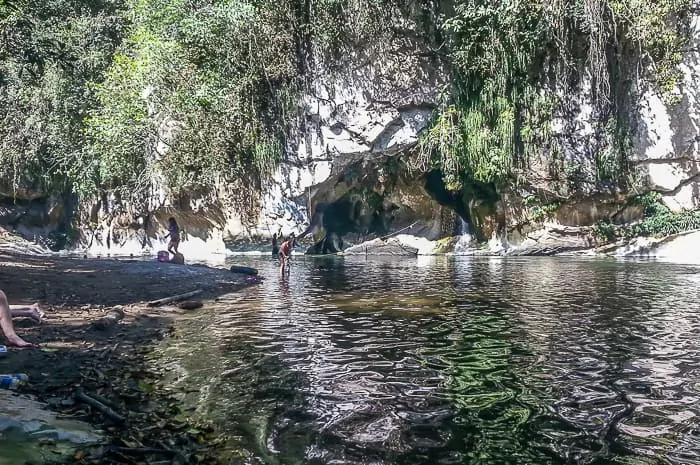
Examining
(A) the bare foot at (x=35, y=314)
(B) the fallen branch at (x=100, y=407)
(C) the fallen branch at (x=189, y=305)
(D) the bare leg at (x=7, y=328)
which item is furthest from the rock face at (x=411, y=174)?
(B) the fallen branch at (x=100, y=407)

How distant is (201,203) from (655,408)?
30393mm

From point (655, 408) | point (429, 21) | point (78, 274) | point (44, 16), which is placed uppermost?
point (44, 16)

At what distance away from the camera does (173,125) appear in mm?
29750

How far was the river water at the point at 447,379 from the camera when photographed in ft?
13.4

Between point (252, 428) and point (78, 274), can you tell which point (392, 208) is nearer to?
point (78, 274)

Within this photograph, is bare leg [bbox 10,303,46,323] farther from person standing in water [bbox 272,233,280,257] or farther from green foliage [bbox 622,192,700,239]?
green foliage [bbox 622,192,700,239]

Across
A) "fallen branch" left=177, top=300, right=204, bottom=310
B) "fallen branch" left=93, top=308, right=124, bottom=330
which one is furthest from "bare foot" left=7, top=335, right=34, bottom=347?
"fallen branch" left=177, top=300, right=204, bottom=310

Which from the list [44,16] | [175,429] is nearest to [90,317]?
[175,429]

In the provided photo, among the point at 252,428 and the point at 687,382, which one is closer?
the point at 252,428

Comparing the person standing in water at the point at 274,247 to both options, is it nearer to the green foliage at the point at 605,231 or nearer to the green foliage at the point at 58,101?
the green foliage at the point at 58,101

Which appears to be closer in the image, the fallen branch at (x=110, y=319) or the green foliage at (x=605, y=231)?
the fallen branch at (x=110, y=319)

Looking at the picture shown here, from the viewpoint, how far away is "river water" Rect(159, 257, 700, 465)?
13.4ft

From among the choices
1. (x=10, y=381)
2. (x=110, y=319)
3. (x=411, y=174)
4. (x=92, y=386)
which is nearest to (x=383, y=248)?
(x=411, y=174)

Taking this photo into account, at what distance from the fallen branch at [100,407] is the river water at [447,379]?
2.47ft
